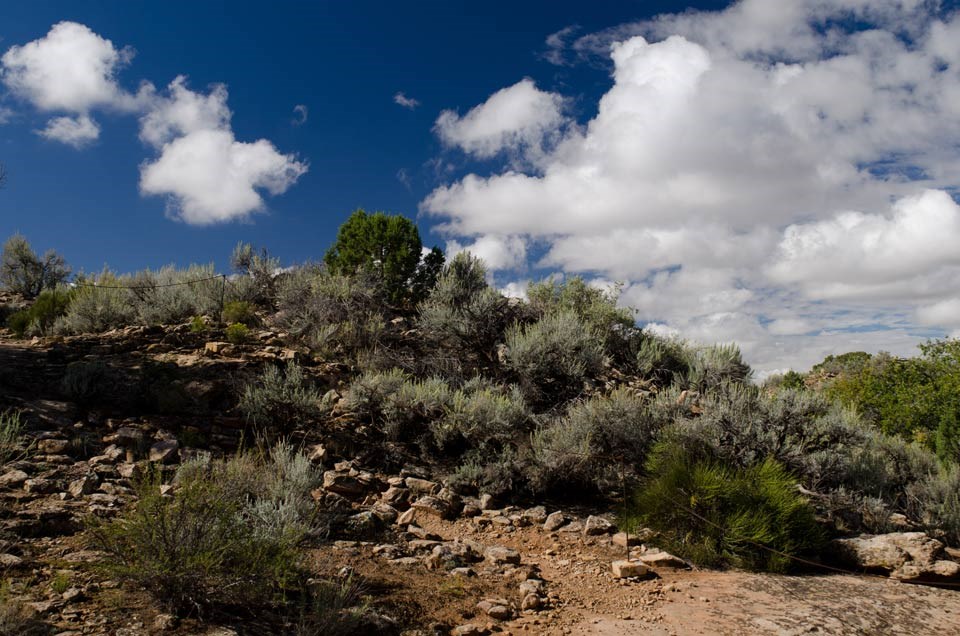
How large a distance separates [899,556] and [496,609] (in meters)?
4.72

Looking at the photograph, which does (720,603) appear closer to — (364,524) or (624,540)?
(624,540)

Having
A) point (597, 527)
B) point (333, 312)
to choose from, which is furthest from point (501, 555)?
point (333, 312)

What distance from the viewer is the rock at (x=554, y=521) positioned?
22.7ft

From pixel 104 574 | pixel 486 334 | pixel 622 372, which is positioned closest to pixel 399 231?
pixel 486 334

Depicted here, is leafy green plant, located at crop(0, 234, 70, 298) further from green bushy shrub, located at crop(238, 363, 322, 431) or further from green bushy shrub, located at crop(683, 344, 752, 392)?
green bushy shrub, located at crop(683, 344, 752, 392)

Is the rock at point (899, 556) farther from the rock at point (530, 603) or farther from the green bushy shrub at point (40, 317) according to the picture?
the green bushy shrub at point (40, 317)

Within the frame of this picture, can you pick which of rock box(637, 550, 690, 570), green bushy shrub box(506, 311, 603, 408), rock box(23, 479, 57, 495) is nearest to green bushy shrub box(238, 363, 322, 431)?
rock box(23, 479, 57, 495)

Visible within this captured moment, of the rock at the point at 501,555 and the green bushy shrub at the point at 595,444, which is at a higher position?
the green bushy shrub at the point at 595,444

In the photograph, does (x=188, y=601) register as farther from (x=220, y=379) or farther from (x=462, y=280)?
(x=462, y=280)

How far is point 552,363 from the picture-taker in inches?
421

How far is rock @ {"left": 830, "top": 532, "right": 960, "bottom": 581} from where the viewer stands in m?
5.98

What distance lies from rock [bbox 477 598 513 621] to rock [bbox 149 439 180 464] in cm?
429

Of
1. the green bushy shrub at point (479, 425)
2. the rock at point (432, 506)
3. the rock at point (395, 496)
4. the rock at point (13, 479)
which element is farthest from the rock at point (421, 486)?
the rock at point (13, 479)

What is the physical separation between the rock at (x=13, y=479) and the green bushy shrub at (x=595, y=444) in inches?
229
